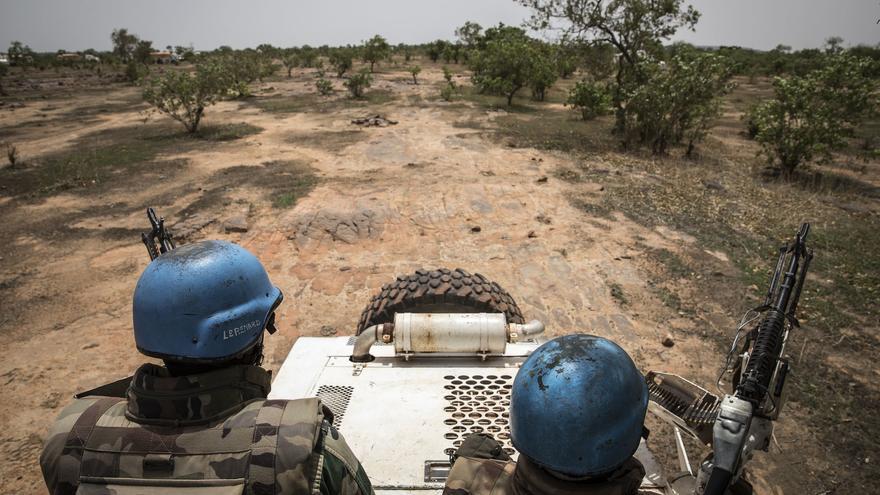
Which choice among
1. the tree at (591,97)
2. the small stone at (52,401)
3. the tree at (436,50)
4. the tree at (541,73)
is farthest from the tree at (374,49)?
the small stone at (52,401)

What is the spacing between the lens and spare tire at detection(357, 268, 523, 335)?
3.74 m

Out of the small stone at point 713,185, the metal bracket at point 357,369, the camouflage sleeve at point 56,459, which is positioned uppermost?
the camouflage sleeve at point 56,459

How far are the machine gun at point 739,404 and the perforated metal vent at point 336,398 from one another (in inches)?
59.3

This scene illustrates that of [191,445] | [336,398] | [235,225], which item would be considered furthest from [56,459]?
[235,225]

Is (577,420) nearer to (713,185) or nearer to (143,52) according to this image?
(713,185)

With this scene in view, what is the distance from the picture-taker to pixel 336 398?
104 inches

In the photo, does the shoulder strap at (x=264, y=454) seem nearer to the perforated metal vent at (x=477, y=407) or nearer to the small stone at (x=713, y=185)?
the perforated metal vent at (x=477, y=407)

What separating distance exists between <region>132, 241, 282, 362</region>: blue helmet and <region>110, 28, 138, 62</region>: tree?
56736 millimetres

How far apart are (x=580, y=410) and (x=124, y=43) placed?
59362 mm

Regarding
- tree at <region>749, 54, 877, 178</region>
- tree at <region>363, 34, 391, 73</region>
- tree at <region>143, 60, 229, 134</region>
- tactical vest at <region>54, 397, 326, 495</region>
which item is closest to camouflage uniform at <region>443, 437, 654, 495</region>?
tactical vest at <region>54, 397, 326, 495</region>

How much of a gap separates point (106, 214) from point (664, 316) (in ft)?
28.7

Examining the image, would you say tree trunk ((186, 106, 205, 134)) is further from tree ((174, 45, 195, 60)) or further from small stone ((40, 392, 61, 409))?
tree ((174, 45, 195, 60))

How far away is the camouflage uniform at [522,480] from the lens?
1.47 meters

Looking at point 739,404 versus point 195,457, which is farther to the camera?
point 739,404
